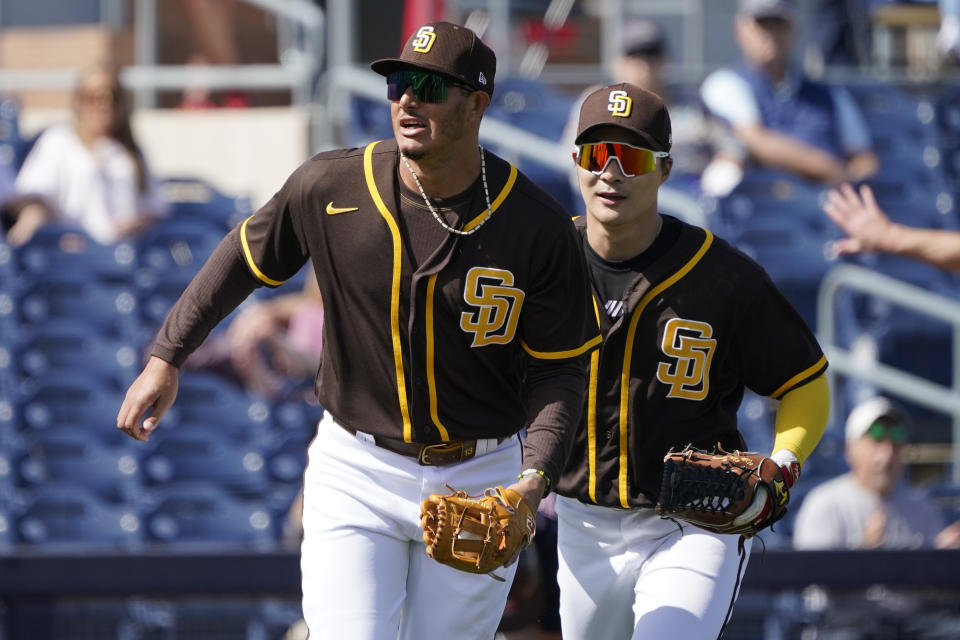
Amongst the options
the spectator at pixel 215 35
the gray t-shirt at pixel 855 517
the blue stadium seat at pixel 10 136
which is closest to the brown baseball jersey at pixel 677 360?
the gray t-shirt at pixel 855 517

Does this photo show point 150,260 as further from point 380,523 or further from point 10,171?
point 380,523

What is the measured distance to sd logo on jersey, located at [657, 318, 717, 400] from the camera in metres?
3.81

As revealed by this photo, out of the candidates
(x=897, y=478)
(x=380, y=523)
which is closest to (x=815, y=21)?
(x=897, y=478)

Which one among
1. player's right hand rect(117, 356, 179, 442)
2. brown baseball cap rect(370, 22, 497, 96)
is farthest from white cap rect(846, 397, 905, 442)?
player's right hand rect(117, 356, 179, 442)

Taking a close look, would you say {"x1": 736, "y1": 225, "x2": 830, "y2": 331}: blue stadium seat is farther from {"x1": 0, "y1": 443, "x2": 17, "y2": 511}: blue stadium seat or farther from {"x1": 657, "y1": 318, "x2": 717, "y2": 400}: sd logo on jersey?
{"x1": 0, "y1": 443, "x2": 17, "y2": 511}: blue stadium seat

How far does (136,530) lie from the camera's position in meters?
6.33

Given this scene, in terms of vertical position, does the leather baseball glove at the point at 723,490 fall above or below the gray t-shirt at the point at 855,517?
above

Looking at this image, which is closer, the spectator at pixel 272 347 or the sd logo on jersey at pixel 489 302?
the sd logo on jersey at pixel 489 302

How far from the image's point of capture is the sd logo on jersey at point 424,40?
10.9 ft

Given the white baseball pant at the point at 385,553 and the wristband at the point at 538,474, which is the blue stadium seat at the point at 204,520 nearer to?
the white baseball pant at the point at 385,553

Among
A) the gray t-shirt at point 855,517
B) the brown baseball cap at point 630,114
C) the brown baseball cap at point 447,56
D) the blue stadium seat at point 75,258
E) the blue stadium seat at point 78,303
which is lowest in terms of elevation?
the gray t-shirt at point 855,517

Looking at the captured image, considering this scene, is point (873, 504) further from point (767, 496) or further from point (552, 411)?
point (552, 411)

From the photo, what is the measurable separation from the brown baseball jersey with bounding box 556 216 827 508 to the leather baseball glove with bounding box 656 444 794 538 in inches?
5.9

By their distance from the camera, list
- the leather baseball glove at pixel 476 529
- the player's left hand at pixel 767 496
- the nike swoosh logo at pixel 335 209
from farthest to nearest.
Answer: the player's left hand at pixel 767 496 < the nike swoosh logo at pixel 335 209 < the leather baseball glove at pixel 476 529
